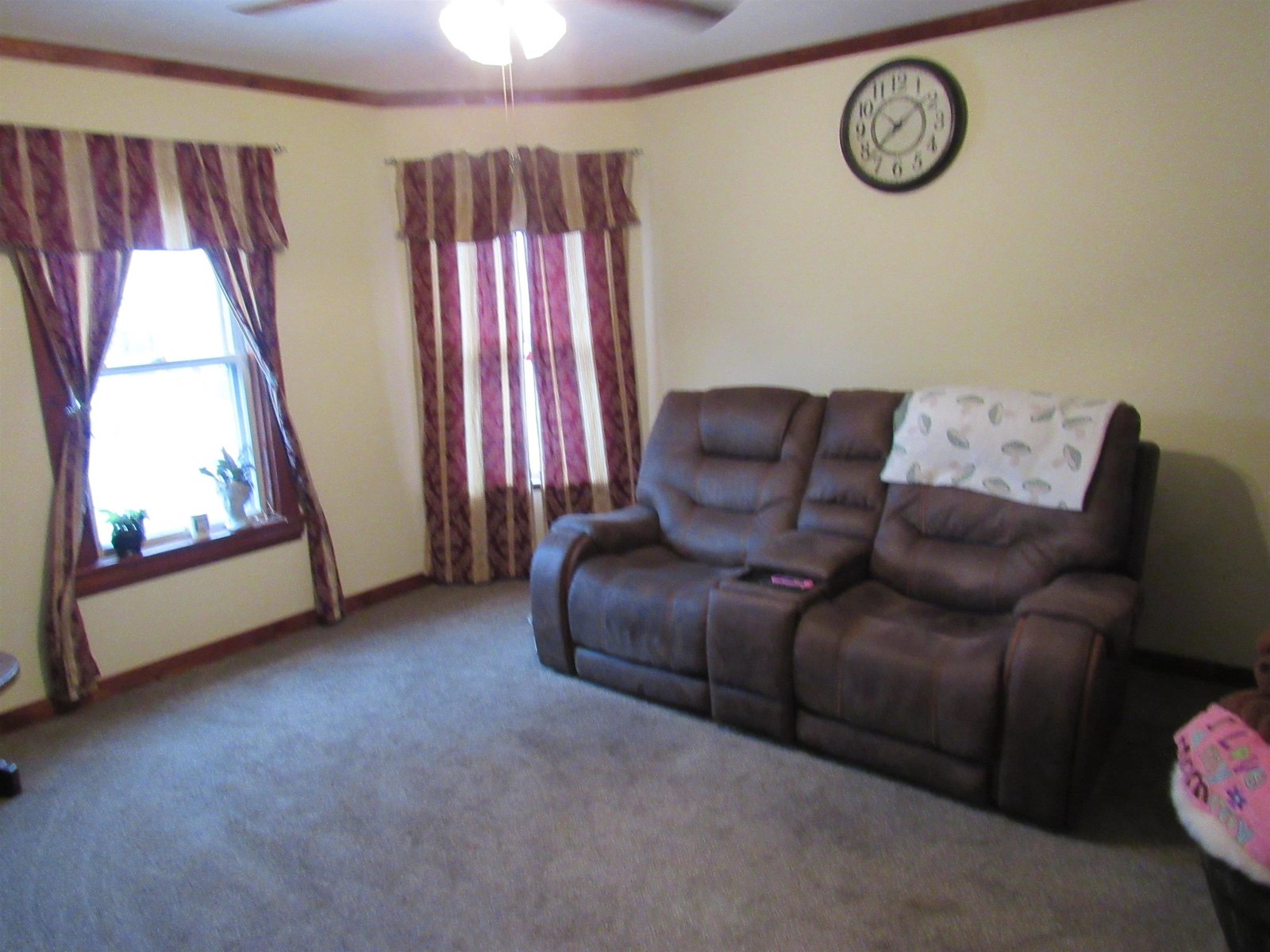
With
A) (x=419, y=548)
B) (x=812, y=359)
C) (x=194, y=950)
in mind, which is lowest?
(x=194, y=950)

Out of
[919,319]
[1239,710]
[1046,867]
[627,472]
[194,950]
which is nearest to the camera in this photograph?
[1239,710]

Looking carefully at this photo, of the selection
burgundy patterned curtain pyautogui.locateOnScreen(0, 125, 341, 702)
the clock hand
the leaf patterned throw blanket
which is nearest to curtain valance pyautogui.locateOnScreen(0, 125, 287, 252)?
burgundy patterned curtain pyautogui.locateOnScreen(0, 125, 341, 702)

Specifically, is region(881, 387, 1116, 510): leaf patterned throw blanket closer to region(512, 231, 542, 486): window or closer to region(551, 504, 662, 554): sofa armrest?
region(551, 504, 662, 554): sofa armrest

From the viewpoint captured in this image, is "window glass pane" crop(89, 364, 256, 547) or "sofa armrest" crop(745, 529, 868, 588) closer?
"sofa armrest" crop(745, 529, 868, 588)

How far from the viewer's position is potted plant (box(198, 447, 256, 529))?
3.76 m

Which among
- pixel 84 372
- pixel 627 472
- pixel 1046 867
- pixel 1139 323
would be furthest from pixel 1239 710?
pixel 84 372

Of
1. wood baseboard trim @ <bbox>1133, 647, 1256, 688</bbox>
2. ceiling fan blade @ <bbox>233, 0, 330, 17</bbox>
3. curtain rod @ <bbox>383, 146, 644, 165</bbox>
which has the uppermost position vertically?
ceiling fan blade @ <bbox>233, 0, 330, 17</bbox>

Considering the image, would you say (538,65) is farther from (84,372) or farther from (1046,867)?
(1046,867)

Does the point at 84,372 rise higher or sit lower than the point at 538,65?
lower

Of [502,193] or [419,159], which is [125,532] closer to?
[419,159]

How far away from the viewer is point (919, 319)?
3.65 m

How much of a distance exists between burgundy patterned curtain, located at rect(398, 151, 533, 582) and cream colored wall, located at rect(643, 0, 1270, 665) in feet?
4.01

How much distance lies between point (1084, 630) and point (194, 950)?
2338mm

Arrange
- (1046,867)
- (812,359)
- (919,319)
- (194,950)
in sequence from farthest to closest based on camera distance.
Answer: (812,359) < (919,319) < (1046,867) < (194,950)
